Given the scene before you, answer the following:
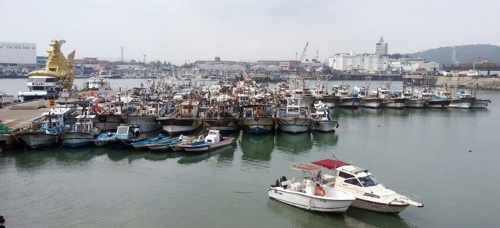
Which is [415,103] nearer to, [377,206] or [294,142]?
[294,142]

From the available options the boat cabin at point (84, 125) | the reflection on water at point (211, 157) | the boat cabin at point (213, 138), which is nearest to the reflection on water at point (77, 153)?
the boat cabin at point (84, 125)

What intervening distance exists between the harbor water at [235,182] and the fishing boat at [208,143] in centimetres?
39

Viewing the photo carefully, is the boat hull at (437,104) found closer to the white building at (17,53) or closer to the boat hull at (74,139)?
the boat hull at (74,139)

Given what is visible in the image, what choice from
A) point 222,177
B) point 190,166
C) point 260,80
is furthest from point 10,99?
point 260,80

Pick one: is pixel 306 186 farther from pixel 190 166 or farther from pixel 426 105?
pixel 426 105

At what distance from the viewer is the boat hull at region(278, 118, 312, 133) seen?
2900cm

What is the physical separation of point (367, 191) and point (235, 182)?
18.8 ft

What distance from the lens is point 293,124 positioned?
29.1 m

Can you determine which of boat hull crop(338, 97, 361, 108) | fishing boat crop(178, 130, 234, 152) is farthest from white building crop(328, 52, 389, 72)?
fishing boat crop(178, 130, 234, 152)

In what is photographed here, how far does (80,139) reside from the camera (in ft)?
76.3

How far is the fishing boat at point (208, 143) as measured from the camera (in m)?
22.6

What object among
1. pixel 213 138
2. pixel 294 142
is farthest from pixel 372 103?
pixel 213 138

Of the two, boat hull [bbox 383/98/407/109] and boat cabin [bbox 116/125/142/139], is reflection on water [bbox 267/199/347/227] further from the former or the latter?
boat hull [bbox 383/98/407/109]

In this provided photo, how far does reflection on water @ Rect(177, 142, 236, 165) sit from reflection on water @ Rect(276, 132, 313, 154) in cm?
352
